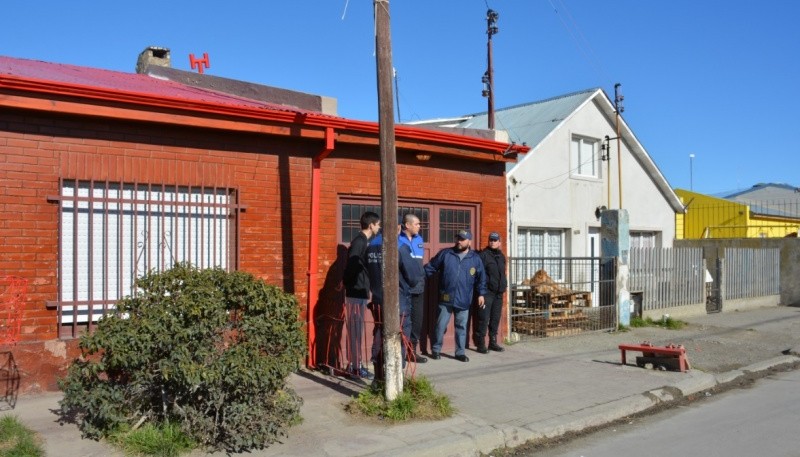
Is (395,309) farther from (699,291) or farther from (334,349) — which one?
(699,291)

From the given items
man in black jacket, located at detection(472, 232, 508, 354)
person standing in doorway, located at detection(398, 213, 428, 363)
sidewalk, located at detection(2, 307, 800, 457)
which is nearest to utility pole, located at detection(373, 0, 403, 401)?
sidewalk, located at detection(2, 307, 800, 457)

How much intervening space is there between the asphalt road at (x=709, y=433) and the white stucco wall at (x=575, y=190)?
9306mm

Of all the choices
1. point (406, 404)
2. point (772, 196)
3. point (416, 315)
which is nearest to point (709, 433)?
point (406, 404)

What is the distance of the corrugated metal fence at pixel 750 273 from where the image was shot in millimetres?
17422

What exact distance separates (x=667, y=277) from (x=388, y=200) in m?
10.3

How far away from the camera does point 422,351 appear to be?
9.32m

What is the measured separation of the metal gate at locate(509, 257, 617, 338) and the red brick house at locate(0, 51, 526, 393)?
267cm

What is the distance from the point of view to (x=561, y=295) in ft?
38.0

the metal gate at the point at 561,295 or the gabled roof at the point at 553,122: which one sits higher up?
the gabled roof at the point at 553,122

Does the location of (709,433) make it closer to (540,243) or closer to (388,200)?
(388,200)

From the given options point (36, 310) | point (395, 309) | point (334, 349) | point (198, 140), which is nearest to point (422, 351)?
point (334, 349)

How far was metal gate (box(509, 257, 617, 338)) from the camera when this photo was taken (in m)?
11.1

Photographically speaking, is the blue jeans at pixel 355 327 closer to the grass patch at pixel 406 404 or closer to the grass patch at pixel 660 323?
the grass patch at pixel 406 404

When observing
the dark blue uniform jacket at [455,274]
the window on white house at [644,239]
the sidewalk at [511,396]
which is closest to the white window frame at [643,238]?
the window on white house at [644,239]
